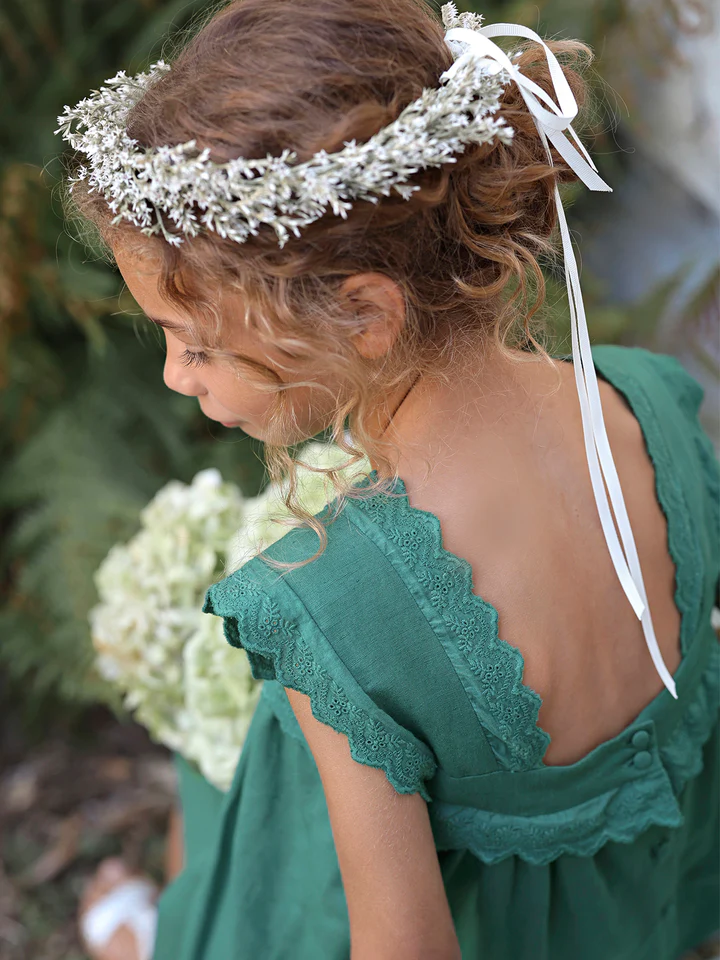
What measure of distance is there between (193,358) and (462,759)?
0.54m

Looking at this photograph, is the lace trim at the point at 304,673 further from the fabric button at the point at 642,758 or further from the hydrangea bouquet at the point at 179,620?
the hydrangea bouquet at the point at 179,620

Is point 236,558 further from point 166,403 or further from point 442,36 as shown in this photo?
point 166,403

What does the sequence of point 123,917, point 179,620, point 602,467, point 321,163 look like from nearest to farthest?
point 321,163
point 602,467
point 179,620
point 123,917

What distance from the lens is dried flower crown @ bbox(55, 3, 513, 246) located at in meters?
0.78

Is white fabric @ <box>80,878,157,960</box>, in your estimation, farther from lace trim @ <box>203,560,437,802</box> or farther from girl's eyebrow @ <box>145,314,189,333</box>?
girl's eyebrow @ <box>145,314,189,333</box>

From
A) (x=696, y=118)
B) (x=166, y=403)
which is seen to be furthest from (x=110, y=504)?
(x=696, y=118)

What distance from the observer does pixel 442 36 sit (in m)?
0.92

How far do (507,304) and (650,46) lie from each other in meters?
1.68

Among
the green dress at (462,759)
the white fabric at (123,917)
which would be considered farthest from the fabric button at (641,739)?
the white fabric at (123,917)

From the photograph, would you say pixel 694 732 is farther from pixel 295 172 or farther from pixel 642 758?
pixel 295 172

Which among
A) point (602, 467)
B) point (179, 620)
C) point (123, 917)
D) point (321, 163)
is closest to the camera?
point (321, 163)

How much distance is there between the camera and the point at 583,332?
962 millimetres

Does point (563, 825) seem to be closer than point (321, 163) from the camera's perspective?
No

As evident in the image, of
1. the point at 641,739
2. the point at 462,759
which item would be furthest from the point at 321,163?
the point at 641,739
